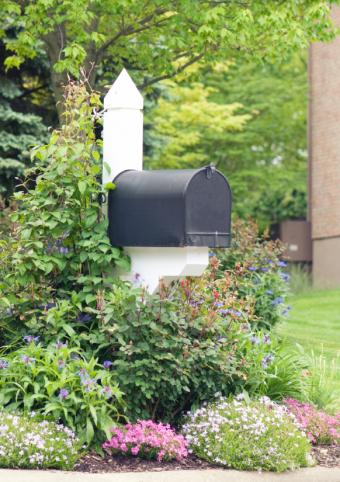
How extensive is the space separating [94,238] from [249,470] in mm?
2054

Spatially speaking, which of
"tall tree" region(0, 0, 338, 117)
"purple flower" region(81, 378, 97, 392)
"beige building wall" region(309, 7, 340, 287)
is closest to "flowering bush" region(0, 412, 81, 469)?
"purple flower" region(81, 378, 97, 392)

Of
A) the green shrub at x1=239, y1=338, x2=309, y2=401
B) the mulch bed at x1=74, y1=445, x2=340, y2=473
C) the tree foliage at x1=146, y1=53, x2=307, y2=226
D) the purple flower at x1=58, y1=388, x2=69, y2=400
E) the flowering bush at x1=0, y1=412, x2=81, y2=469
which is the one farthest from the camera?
the tree foliage at x1=146, y1=53, x2=307, y2=226

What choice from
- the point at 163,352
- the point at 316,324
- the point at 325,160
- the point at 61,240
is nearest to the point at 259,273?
the point at 316,324

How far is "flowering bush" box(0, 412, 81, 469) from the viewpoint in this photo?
18.3 feet

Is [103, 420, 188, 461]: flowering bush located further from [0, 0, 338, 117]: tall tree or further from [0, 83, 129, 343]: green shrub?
[0, 0, 338, 117]: tall tree

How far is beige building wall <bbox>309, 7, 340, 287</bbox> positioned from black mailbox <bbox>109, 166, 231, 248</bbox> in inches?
521

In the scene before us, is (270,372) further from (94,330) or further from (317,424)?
(94,330)

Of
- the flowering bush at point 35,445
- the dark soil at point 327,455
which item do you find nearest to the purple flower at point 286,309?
the dark soil at point 327,455

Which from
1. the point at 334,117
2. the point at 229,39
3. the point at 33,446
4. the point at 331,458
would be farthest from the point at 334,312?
the point at 33,446

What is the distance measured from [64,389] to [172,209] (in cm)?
147

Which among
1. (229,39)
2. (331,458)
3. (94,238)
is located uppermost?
(229,39)

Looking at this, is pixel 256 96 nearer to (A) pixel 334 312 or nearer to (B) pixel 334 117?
(B) pixel 334 117

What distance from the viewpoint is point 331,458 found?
653 centimetres

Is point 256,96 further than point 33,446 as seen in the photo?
Yes
